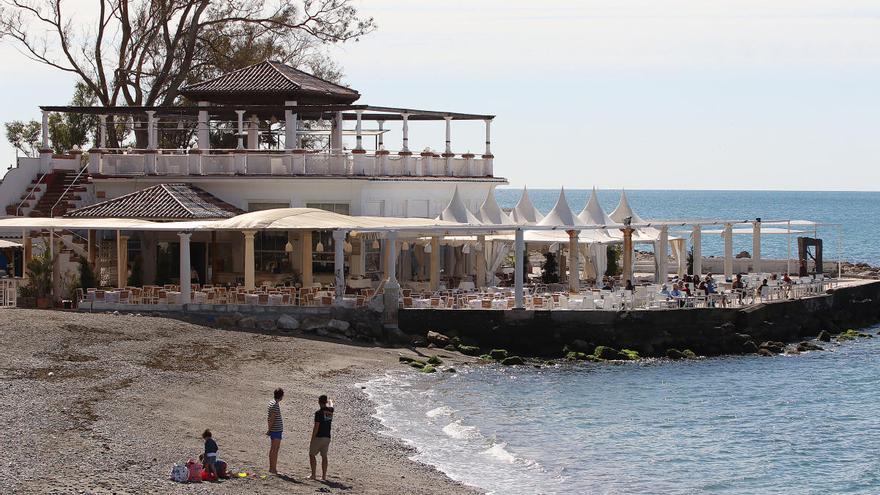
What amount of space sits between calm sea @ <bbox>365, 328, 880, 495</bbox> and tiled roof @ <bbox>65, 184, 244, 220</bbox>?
9262 mm

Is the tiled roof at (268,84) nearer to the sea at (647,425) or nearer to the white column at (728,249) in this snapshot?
the white column at (728,249)

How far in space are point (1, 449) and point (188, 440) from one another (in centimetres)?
345

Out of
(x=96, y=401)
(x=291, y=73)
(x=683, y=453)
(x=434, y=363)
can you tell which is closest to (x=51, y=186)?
(x=291, y=73)

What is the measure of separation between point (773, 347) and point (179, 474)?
25.7m

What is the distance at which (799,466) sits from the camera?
28859 millimetres

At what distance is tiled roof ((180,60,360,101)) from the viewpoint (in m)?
47.2

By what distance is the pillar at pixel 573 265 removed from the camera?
41750 millimetres

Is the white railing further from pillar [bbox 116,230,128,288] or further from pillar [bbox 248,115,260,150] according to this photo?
pillar [bbox 116,230,128,288]

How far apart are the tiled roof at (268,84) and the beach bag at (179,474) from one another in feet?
89.6

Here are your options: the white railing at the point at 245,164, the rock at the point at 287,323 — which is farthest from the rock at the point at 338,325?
the white railing at the point at 245,164

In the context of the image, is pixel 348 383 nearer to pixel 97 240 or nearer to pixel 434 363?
pixel 434 363

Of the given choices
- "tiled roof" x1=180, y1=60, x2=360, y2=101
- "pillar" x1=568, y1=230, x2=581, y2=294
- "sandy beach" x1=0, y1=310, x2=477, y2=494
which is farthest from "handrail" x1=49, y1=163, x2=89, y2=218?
"pillar" x1=568, y1=230, x2=581, y2=294

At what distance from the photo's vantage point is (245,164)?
44.5 meters

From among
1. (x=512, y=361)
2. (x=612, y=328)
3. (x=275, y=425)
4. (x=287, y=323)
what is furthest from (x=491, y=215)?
(x=275, y=425)
